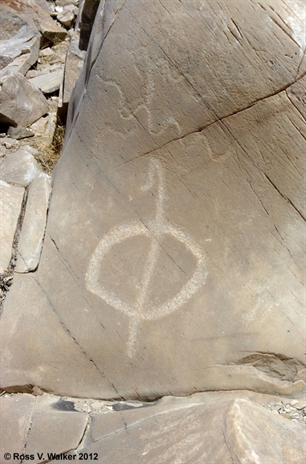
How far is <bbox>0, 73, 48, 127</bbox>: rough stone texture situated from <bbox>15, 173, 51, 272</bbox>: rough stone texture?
1.52 m

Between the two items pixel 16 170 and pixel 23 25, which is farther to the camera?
pixel 23 25

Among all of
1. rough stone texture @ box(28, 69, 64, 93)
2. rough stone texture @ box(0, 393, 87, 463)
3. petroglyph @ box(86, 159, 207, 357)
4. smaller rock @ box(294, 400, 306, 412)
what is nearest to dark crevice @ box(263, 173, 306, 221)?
petroglyph @ box(86, 159, 207, 357)

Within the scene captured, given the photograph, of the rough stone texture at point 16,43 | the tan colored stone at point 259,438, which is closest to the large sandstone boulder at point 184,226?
the tan colored stone at point 259,438

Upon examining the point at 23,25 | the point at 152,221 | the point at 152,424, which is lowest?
the point at 23,25

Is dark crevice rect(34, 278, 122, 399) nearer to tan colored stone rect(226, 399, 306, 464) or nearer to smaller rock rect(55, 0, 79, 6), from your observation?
tan colored stone rect(226, 399, 306, 464)

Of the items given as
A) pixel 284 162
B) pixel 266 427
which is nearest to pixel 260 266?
pixel 284 162

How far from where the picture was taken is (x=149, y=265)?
2.68m

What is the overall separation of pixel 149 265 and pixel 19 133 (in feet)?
7.75

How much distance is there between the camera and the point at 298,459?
1.94 meters

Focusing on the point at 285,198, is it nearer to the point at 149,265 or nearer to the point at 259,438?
the point at 149,265

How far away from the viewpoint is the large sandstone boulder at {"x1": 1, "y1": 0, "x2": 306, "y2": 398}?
242cm

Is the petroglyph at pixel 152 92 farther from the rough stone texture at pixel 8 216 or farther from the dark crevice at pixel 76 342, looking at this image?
the dark crevice at pixel 76 342

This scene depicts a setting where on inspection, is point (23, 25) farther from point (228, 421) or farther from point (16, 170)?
point (228, 421)

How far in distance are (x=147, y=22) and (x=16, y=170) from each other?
61.5 inches
